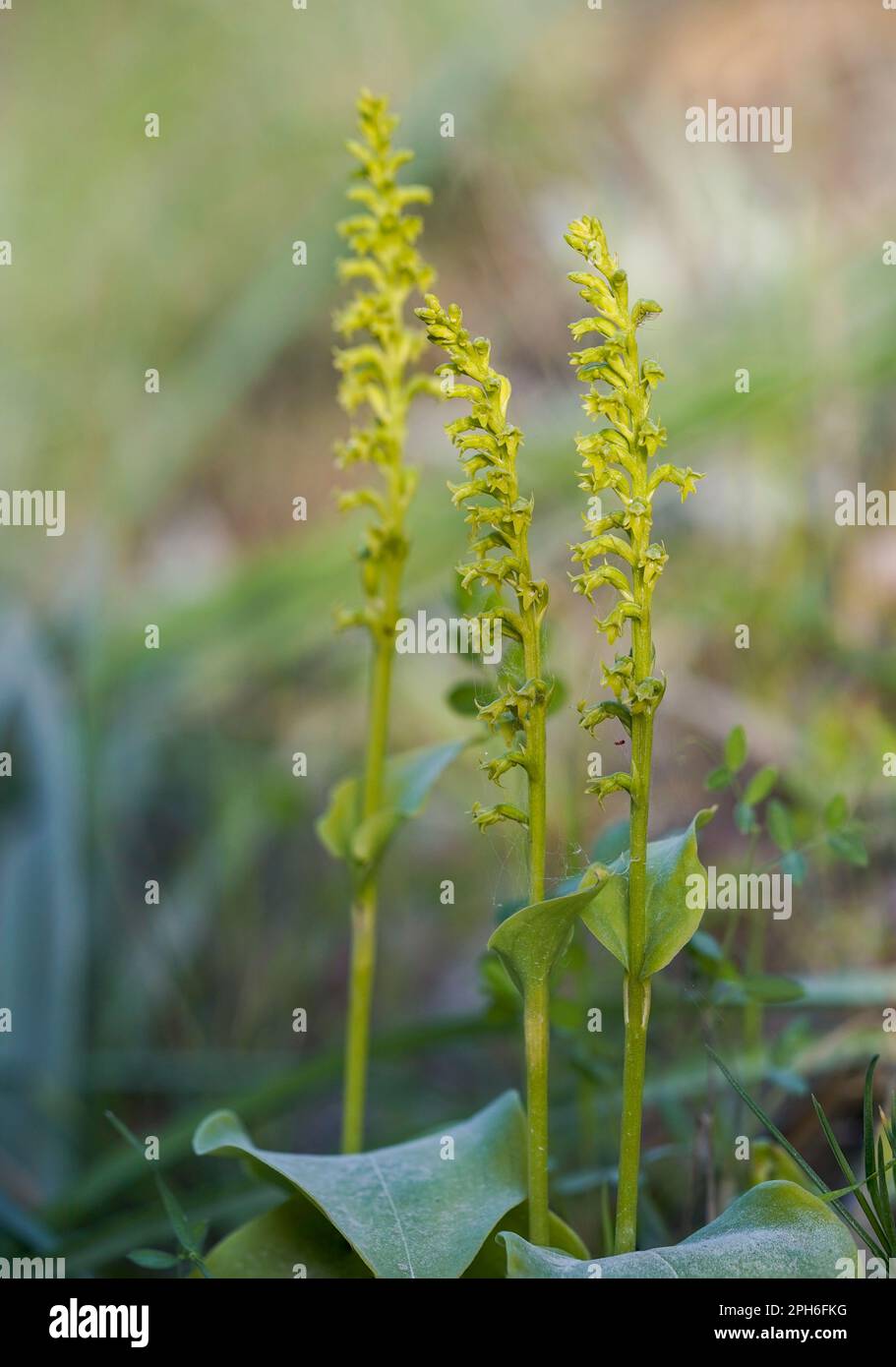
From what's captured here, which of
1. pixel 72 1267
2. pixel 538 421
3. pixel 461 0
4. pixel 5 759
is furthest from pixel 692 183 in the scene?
pixel 72 1267

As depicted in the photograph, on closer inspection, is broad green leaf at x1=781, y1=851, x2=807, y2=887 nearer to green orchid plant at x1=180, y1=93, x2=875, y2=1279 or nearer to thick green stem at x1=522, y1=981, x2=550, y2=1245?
green orchid plant at x1=180, y1=93, x2=875, y2=1279

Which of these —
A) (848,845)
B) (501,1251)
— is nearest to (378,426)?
(848,845)

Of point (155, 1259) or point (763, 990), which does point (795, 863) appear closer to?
point (763, 990)

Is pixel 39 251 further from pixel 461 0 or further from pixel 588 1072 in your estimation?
pixel 588 1072
